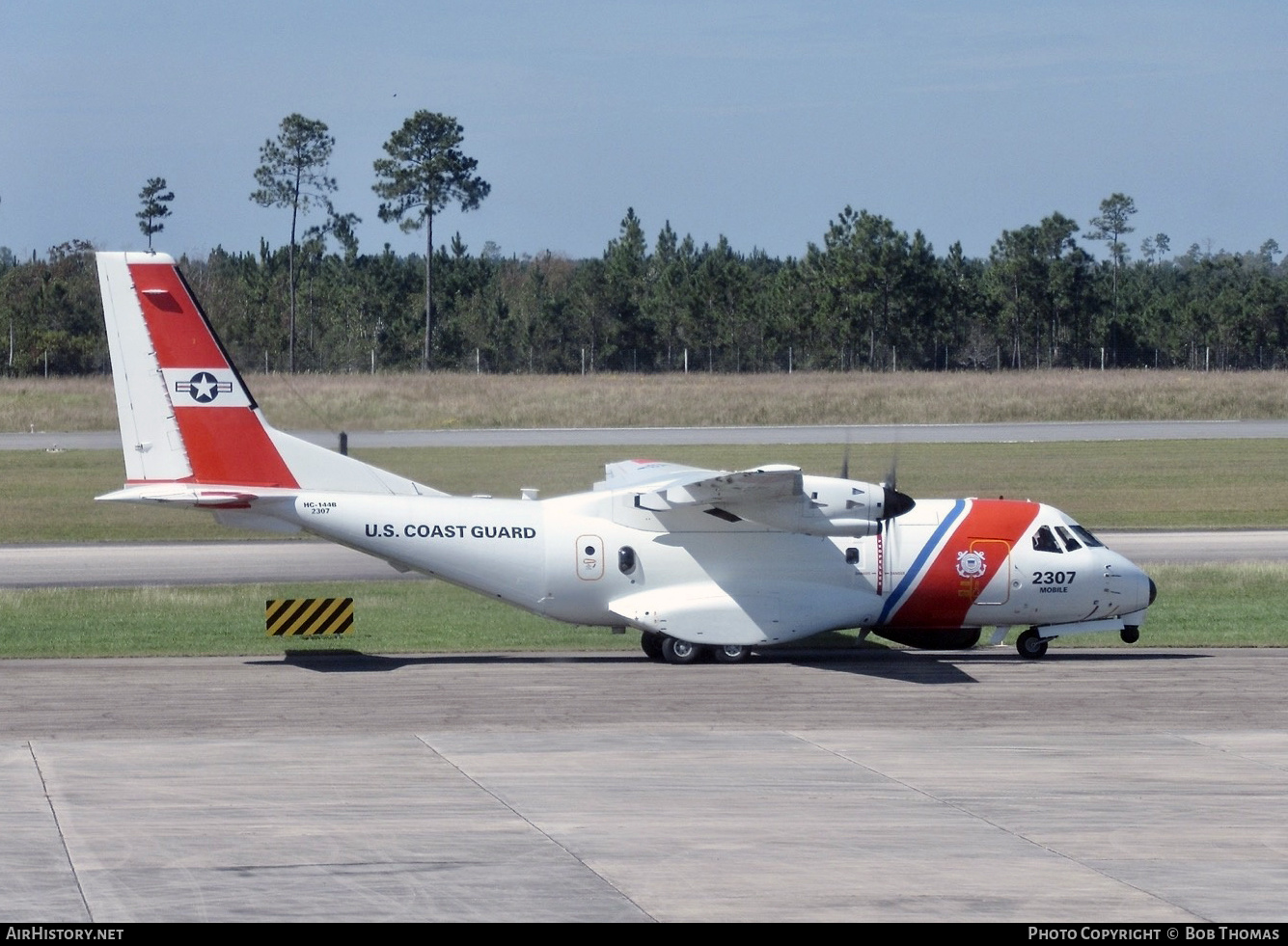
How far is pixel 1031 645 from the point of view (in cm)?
2481

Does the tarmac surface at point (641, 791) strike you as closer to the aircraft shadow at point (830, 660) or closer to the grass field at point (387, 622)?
the aircraft shadow at point (830, 660)

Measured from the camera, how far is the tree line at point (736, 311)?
108 m

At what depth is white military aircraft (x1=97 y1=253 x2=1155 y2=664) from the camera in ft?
74.3

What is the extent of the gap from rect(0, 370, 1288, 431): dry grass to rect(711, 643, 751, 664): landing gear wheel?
45.7 meters

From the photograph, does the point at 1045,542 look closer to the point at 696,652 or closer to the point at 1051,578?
the point at 1051,578

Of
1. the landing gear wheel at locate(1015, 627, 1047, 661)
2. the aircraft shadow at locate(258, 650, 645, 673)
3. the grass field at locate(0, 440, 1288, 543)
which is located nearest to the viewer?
the aircraft shadow at locate(258, 650, 645, 673)

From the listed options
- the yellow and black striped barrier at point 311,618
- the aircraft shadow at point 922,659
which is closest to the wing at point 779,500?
the aircraft shadow at point 922,659

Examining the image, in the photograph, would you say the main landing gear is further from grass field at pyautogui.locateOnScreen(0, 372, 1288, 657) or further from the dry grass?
the dry grass

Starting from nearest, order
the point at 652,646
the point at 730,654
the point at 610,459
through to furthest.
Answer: the point at 730,654 < the point at 652,646 < the point at 610,459

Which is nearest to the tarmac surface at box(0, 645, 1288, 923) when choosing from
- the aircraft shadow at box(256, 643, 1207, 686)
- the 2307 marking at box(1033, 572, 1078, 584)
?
the aircraft shadow at box(256, 643, 1207, 686)

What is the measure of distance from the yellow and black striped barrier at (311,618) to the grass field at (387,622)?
0.86 metres

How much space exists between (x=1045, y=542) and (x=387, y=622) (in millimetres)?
12272

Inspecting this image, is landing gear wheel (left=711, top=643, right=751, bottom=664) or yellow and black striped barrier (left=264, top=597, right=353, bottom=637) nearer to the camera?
landing gear wheel (left=711, top=643, right=751, bottom=664)

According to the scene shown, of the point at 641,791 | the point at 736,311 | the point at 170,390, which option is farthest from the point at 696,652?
the point at 736,311
